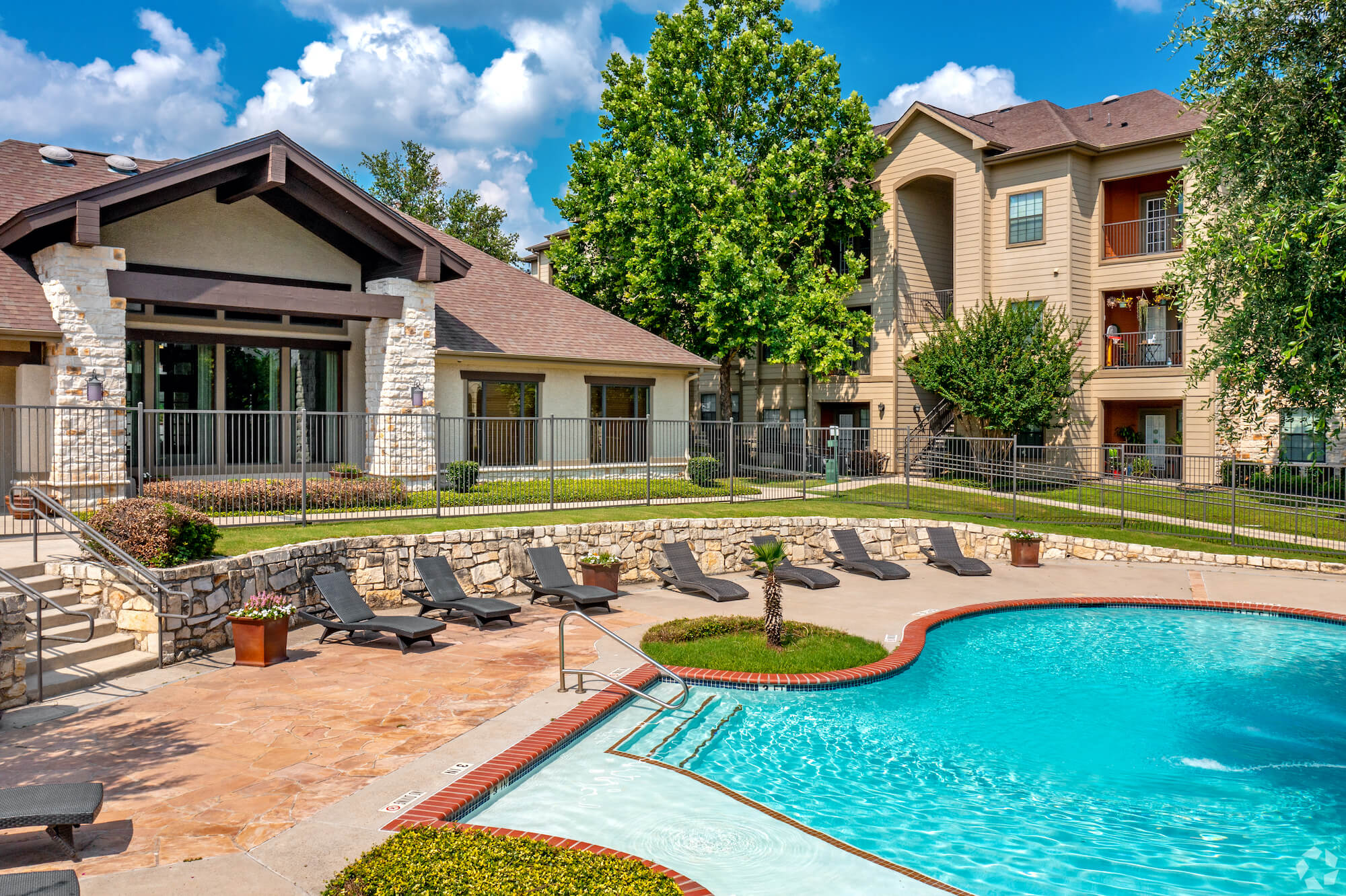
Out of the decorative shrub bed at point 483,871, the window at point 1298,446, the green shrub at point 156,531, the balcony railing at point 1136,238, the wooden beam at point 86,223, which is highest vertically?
the balcony railing at point 1136,238

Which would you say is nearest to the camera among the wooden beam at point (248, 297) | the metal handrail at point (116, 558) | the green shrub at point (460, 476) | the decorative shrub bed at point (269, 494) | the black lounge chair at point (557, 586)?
the metal handrail at point (116, 558)

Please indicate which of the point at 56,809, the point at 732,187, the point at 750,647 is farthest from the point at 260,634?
the point at 732,187

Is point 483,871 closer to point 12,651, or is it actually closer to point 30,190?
point 12,651

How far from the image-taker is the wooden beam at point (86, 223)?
633 inches

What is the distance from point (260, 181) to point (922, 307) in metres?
23.0

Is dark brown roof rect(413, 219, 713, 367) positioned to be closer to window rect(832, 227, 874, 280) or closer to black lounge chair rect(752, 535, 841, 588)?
black lounge chair rect(752, 535, 841, 588)

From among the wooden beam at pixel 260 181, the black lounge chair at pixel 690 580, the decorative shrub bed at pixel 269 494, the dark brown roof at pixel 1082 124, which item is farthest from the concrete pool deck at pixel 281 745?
the dark brown roof at pixel 1082 124

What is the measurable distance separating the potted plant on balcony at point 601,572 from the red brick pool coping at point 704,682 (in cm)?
489

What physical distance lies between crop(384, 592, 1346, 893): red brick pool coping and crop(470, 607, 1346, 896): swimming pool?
16cm

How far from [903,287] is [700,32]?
11.5 metres

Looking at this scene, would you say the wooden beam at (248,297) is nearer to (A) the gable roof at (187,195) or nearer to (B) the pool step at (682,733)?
(A) the gable roof at (187,195)

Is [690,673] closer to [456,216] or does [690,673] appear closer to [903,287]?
[903,287]

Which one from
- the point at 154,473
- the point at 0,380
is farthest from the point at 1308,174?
the point at 0,380

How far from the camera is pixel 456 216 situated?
51.8 meters
